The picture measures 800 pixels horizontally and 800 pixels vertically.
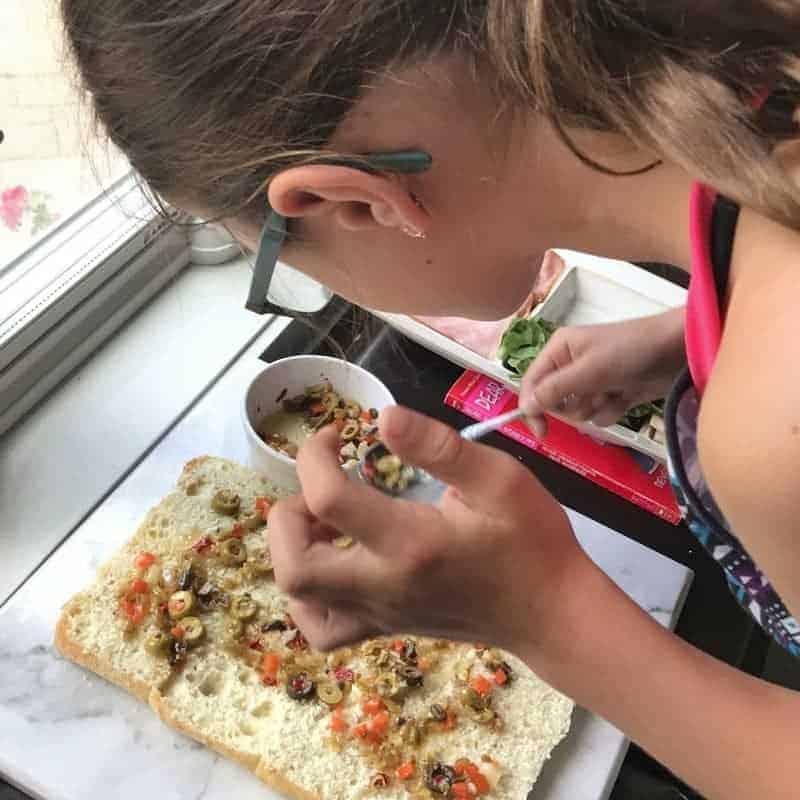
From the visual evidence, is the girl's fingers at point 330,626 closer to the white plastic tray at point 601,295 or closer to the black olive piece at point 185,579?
the black olive piece at point 185,579

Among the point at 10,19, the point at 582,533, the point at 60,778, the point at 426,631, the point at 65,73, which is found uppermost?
the point at 10,19

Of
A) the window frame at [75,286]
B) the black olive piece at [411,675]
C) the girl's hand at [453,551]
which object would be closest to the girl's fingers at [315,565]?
the girl's hand at [453,551]

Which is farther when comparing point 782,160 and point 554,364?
point 554,364

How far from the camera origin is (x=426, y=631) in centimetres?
55

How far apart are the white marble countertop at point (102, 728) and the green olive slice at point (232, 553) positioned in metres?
0.09

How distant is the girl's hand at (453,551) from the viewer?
50cm

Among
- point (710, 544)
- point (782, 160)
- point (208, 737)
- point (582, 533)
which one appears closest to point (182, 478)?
point (208, 737)

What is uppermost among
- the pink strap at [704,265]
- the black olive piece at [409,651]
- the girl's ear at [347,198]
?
the pink strap at [704,265]

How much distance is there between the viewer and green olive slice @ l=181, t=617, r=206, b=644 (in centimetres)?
73

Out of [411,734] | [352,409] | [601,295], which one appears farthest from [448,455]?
[601,295]

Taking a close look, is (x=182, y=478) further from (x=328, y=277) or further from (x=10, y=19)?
(x=10, y=19)

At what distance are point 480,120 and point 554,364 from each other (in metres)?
0.33

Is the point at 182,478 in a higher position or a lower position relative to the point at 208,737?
higher

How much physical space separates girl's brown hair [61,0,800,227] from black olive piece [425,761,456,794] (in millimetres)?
421
